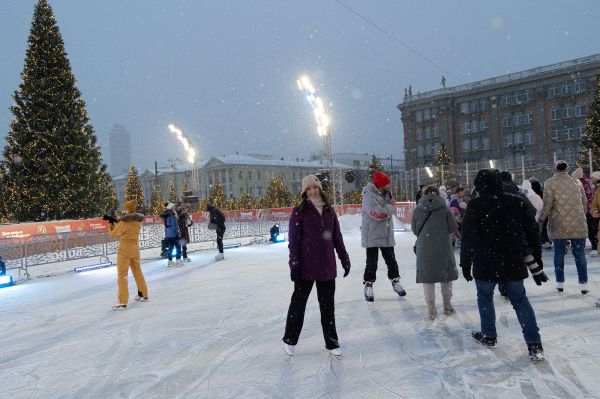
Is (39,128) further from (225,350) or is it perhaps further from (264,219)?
(225,350)

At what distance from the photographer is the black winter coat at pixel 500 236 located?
13.3 ft

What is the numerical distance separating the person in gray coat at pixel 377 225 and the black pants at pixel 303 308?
216 cm

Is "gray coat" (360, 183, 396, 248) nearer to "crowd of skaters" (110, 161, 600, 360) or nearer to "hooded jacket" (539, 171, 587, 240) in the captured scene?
"crowd of skaters" (110, 161, 600, 360)

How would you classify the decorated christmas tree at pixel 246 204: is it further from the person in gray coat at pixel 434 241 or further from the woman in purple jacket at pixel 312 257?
the woman in purple jacket at pixel 312 257

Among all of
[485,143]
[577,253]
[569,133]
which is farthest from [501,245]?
[485,143]

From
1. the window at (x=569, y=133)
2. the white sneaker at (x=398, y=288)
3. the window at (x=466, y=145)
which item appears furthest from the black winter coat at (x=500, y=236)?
the window at (x=466, y=145)

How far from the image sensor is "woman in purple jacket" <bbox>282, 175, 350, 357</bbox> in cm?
432

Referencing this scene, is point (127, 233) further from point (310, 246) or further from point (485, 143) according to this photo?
point (485, 143)

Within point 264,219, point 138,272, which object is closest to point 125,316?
point 138,272

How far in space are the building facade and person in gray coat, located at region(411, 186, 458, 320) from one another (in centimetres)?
4965

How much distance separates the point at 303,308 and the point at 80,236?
13.2m

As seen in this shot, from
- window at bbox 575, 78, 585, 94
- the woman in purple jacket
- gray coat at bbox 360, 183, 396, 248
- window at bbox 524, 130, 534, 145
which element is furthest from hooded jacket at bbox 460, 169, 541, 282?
window at bbox 524, 130, 534, 145

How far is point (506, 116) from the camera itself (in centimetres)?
6200

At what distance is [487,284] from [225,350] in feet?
8.68
